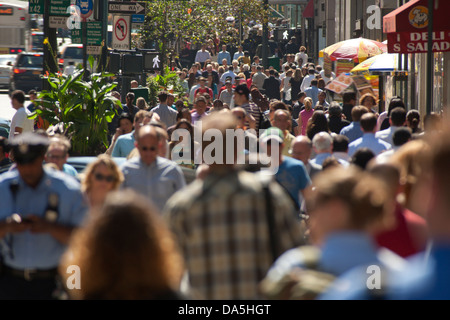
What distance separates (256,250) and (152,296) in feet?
5.74

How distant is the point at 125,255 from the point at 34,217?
8.83ft

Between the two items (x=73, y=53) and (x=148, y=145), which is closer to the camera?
(x=148, y=145)

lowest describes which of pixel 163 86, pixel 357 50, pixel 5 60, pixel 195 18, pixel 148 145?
pixel 148 145

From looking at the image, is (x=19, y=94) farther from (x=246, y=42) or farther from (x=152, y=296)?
(x=246, y=42)

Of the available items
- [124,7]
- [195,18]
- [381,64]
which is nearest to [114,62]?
[124,7]

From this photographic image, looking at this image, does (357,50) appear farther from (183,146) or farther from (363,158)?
(363,158)

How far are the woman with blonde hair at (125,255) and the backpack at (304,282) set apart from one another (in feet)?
1.40

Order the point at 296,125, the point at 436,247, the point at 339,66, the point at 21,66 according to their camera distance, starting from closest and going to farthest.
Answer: the point at 436,247 < the point at 296,125 < the point at 339,66 < the point at 21,66

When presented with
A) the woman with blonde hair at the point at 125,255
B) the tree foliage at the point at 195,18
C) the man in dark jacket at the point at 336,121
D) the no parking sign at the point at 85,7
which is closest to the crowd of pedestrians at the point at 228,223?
the woman with blonde hair at the point at 125,255

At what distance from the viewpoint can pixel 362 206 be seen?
11.0ft

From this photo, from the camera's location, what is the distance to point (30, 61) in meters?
39.5

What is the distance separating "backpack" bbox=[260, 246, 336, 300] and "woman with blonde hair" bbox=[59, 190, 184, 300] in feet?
1.40

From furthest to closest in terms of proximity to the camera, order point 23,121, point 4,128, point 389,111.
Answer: point 4,128, point 23,121, point 389,111
